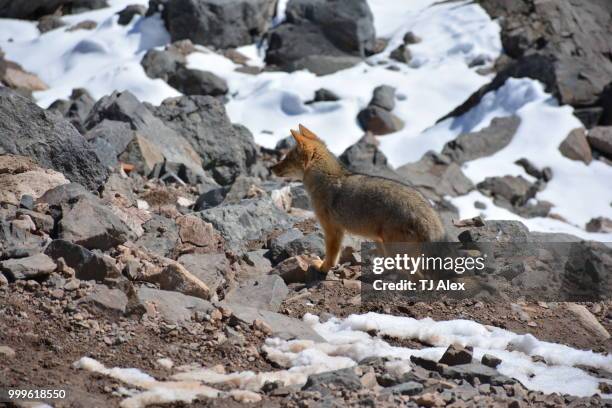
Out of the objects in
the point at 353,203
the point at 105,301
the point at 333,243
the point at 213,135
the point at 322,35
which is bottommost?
the point at 322,35

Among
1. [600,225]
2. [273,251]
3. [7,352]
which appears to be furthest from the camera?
[600,225]

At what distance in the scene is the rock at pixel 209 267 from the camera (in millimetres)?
9414

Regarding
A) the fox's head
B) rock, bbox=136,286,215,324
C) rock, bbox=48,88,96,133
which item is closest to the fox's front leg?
the fox's head

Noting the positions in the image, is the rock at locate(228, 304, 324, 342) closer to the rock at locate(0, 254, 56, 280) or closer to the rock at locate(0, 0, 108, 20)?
the rock at locate(0, 254, 56, 280)

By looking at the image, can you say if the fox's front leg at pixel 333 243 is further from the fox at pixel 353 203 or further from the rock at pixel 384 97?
the rock at pixel 384 97

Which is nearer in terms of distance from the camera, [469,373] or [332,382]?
[332,382]

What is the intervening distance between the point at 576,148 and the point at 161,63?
1472 cm

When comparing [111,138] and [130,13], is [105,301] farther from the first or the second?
[130,13]

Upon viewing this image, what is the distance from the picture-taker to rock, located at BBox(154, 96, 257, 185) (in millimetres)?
18375

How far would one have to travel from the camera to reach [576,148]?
2450 centimetres

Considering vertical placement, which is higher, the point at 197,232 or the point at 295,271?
the point at 295,271

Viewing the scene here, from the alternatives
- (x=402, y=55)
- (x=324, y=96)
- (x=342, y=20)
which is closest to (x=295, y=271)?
(x=324, y=96)

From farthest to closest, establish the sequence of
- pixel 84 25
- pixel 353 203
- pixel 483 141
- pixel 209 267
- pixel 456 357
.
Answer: pixel 84 25 < pixel 483 141 < pixel 353 203 < pixel 209 267 < pixel 456 357

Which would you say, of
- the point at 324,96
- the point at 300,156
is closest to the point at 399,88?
the point at 324,96
